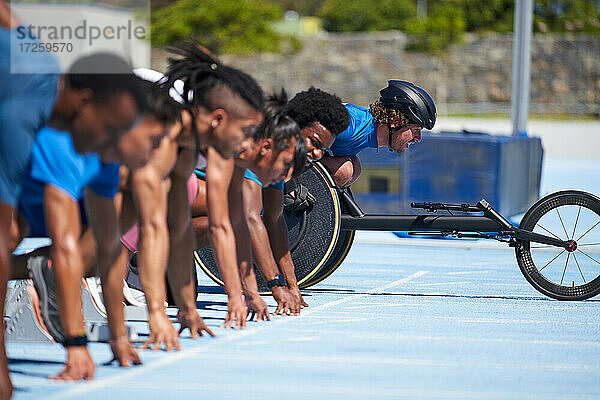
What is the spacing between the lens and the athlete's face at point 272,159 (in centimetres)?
607

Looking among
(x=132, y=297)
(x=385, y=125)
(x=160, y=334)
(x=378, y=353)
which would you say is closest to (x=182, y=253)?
(x=160, y=334)

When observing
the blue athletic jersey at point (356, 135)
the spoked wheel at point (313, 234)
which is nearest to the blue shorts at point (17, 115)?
the spoked wheel at point (313, 234)

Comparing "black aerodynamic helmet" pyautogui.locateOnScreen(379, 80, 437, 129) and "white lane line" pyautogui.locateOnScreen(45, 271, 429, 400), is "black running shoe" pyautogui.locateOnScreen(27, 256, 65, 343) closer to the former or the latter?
"white lane line" pyautogui.locateOnScreen(45, 271, 429, 400)

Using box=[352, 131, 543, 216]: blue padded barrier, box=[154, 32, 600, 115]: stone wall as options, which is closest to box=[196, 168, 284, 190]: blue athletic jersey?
box=[352, 131, 543, 216]: blue padded barrier

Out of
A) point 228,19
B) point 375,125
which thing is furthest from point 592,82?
point 375,125

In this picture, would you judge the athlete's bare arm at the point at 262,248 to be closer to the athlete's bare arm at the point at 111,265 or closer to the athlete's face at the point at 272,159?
the athlete's face at the point at 272,159

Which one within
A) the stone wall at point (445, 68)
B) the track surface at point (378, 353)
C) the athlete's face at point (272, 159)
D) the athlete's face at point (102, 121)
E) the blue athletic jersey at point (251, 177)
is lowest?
the track surface at point (378, 353)

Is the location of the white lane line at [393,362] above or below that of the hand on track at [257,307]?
below

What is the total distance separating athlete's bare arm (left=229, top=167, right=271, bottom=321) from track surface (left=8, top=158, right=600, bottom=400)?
13 cm

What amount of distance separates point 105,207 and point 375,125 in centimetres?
340

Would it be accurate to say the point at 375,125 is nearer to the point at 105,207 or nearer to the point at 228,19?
the point at 105,207

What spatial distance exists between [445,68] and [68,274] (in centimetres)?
4868

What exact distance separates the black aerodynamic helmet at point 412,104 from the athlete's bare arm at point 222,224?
2129 mm

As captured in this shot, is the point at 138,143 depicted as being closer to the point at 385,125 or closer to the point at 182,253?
the point at 182,253
